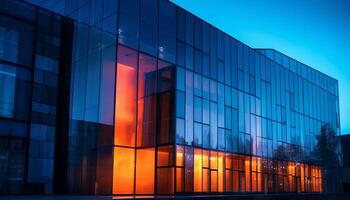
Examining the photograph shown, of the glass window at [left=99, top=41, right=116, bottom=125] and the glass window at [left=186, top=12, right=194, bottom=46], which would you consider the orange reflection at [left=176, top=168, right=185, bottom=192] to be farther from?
the glass window at [left=186, top=12, right=194, bottom=46]

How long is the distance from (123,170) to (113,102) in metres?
4.31

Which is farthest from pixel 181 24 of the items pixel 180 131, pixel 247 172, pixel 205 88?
pixel 247 172

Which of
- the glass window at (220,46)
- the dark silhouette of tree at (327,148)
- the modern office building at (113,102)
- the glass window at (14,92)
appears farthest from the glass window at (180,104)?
the dark silhouette of tree at (327,148)

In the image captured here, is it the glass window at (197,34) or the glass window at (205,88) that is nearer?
the glass window at (205,88)

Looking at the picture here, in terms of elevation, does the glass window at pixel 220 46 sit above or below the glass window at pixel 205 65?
above

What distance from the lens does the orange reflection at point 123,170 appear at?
2589cm

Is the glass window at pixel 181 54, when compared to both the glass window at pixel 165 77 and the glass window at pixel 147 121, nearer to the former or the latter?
the glass window at pixel 165 77

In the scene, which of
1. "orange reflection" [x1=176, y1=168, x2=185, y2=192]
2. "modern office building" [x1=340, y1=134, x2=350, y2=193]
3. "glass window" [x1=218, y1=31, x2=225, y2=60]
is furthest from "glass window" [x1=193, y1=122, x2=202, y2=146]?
"modern office building" [x1=340, y1=134, x2=350, y2=193]

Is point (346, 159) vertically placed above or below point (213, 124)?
below

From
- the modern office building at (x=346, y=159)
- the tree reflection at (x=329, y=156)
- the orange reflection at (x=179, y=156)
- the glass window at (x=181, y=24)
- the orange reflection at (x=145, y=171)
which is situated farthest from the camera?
the modern office building at (x=346, y=159)

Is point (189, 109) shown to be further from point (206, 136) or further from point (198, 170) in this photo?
point (198, 170)

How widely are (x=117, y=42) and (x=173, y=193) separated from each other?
10484mm

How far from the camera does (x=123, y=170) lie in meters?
26.4

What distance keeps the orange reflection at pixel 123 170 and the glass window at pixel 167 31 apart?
7.38 metres
